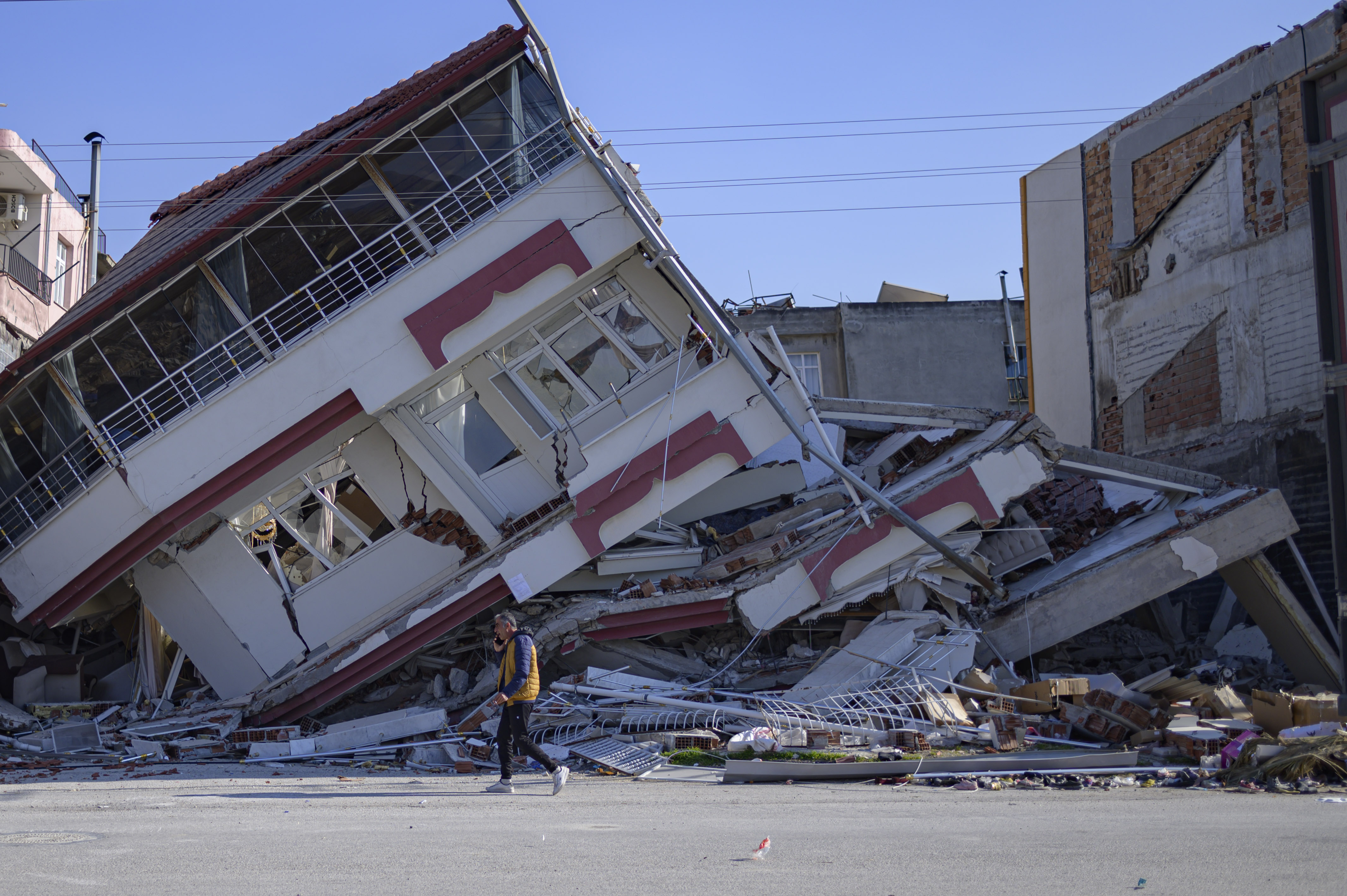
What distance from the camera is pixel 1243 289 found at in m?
16.5

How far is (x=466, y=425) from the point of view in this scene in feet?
47.1

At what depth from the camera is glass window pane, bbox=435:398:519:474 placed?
14.3 m

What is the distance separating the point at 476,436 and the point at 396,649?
298 cm

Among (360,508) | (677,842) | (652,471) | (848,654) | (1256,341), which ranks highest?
(1256,341)

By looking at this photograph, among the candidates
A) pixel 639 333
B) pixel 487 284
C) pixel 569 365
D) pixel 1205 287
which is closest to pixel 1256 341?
pixel 1205 287

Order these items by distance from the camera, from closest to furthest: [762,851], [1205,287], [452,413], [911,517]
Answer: [762,851] → [911,517] → [452,413] → [1205,287]

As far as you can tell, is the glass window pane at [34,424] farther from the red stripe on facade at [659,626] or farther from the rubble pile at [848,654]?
the red stripe on facade at [659,626]

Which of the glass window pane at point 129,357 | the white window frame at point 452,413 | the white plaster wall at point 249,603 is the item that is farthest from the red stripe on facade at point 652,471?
the glass window pane at point 129,357

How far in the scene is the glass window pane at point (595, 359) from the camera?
14422 millimetres

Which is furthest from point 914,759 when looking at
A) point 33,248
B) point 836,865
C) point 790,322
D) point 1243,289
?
point 33,248

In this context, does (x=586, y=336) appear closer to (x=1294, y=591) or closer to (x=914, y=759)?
(x=914, y=759)

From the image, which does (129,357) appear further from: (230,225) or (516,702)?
(516,702)

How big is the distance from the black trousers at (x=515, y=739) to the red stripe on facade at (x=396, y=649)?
397 cm

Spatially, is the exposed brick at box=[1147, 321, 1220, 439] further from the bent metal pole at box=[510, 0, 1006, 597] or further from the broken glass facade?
the broken glass facade
